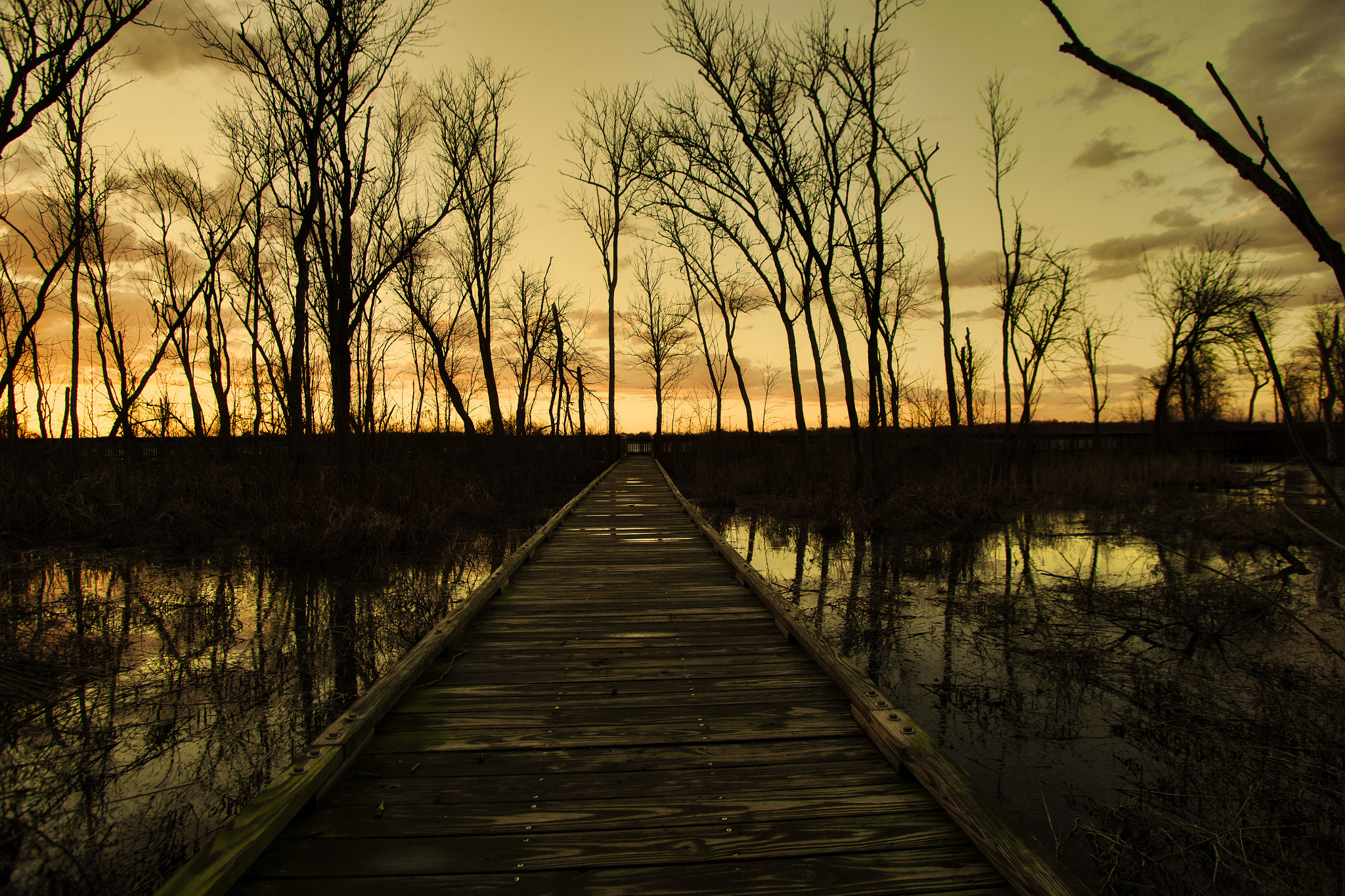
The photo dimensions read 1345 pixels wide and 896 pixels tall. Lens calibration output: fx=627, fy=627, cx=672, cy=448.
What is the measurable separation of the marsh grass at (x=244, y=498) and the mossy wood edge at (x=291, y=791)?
16.6 ft

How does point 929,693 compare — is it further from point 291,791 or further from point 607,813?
point 291,791

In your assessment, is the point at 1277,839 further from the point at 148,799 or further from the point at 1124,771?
the point at 148,799

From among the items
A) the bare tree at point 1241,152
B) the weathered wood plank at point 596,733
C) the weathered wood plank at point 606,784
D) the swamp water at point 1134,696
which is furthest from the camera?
the weathered wood plank at point 596,733

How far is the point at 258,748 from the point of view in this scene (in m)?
3.30

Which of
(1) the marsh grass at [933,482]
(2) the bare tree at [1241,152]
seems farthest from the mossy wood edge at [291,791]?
(1) the marsh grass at [933,482]

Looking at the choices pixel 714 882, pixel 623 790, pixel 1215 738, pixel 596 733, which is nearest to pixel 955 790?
pixel 714 882

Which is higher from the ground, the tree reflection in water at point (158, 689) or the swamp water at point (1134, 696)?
the tree reflection in water at point (158, 689)

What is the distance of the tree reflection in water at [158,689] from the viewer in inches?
103

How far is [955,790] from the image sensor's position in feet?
7.22

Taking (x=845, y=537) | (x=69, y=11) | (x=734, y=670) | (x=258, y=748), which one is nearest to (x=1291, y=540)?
(x=845, y=537)

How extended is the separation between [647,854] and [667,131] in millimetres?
13278

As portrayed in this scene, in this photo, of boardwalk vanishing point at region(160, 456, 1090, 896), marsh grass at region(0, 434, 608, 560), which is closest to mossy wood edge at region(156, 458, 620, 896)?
boardwalk vanishing point at region(160, 456, 1090, 896)

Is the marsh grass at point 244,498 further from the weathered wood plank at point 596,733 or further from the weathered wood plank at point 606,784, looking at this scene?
the weathered wood plank at point 606,784

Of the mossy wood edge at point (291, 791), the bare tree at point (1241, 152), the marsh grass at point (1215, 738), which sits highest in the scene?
the bare tree at point (1241, 152)
